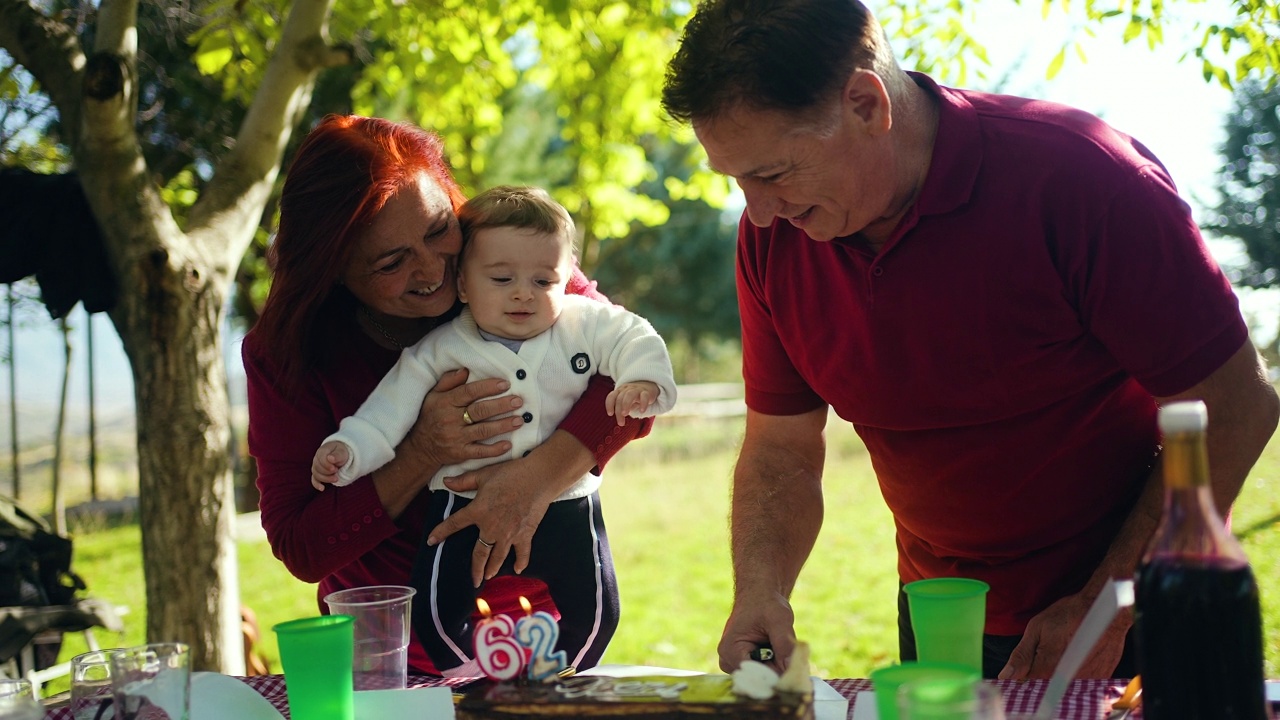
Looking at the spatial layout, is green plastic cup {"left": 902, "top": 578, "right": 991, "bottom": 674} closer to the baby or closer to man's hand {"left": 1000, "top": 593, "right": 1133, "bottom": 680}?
man's hand {"left": 1000, "top": 593, "right": 1133, "bottom": 680}

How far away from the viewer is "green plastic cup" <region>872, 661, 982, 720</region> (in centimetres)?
119

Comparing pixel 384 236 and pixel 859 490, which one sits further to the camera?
pixel 859 490

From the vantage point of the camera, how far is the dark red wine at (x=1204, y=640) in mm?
1125

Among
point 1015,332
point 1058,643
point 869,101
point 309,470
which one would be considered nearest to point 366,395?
point 309,470

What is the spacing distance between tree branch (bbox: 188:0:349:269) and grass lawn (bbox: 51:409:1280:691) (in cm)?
210

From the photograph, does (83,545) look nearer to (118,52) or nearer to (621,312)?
(118,52)

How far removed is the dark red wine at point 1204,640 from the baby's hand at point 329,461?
1425mm

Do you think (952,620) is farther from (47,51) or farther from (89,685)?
(47,51)

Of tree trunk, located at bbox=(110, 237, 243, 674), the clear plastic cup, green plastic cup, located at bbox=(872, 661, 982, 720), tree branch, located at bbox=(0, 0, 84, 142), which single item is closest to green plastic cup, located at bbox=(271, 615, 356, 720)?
the clear plastic cup

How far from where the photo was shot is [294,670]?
1.44 m

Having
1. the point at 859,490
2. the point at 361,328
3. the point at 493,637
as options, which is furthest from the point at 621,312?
the point at 859,490

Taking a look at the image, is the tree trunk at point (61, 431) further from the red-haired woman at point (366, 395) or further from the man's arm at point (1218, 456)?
the man's arm at point (1218, 456)

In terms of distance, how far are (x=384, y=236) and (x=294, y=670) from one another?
0.93 metres

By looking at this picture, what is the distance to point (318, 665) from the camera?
143 cm
